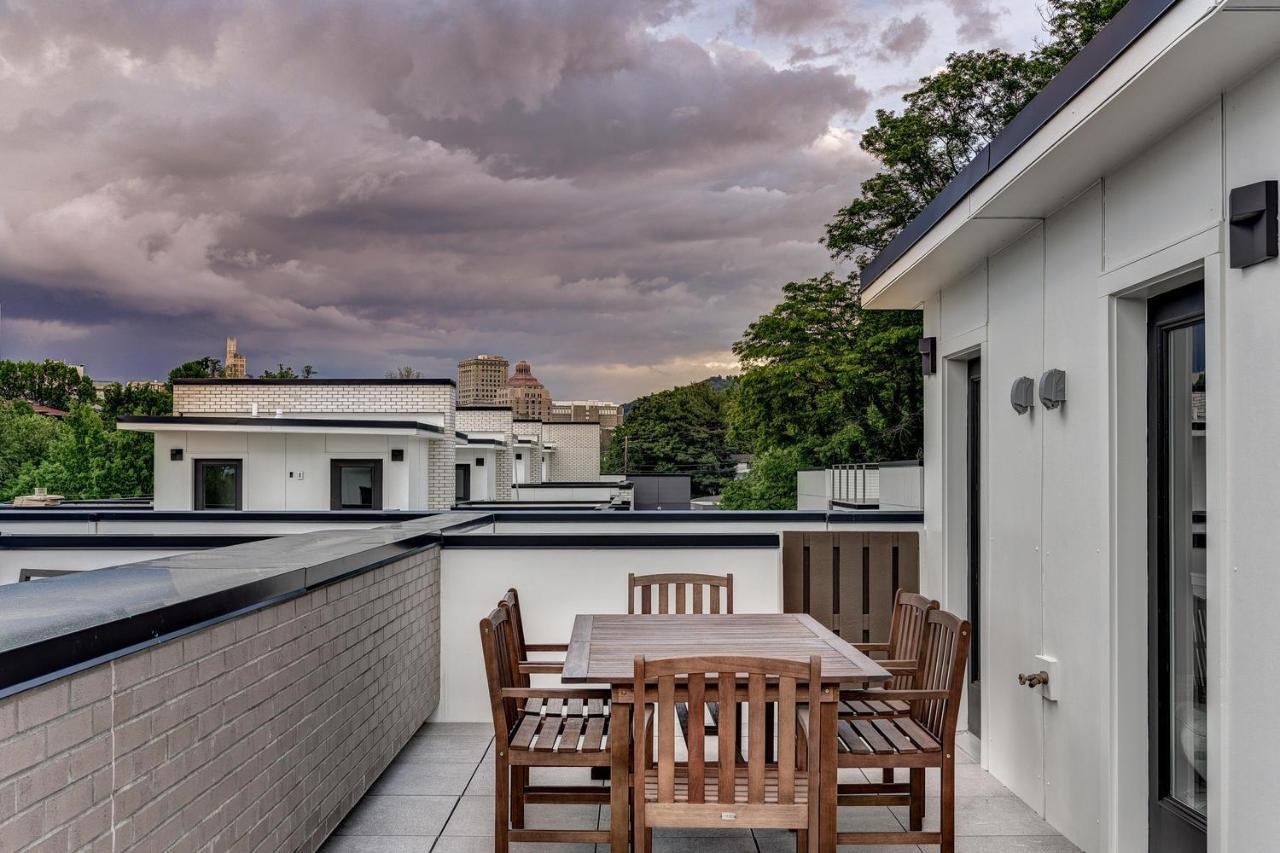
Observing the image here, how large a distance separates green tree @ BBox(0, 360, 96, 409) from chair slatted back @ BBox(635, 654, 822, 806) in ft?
229

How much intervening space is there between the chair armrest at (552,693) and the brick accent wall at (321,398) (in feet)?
45.2

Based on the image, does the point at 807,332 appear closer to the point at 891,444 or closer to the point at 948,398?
the point at 891,444

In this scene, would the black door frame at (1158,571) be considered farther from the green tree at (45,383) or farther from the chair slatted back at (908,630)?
the green tree at (45,383)

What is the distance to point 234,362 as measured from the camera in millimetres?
51188

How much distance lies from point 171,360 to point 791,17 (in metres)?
54.7

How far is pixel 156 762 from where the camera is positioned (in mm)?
2121

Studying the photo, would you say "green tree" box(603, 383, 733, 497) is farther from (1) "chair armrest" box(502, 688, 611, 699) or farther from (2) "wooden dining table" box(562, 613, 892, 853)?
(1) "chair armrest" box(502, 688, 611, 699)

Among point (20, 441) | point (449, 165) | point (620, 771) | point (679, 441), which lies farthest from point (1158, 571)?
point (679, 441)

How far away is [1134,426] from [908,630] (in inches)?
51.5

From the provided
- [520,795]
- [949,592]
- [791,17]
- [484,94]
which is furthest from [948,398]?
[484,94]

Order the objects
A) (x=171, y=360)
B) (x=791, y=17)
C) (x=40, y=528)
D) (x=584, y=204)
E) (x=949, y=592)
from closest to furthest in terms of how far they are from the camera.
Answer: (x=949, y=592)
(x=40, y=528)
(x=791, y=17)
(x=584, y=204)
(x=171, y=360)

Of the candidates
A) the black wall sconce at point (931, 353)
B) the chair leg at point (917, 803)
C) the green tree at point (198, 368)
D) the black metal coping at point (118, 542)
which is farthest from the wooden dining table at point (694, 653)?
the green tree at point (198, 368)

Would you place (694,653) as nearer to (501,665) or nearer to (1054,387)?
(501,665)

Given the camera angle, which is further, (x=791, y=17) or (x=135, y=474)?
(x=135, y=474)
